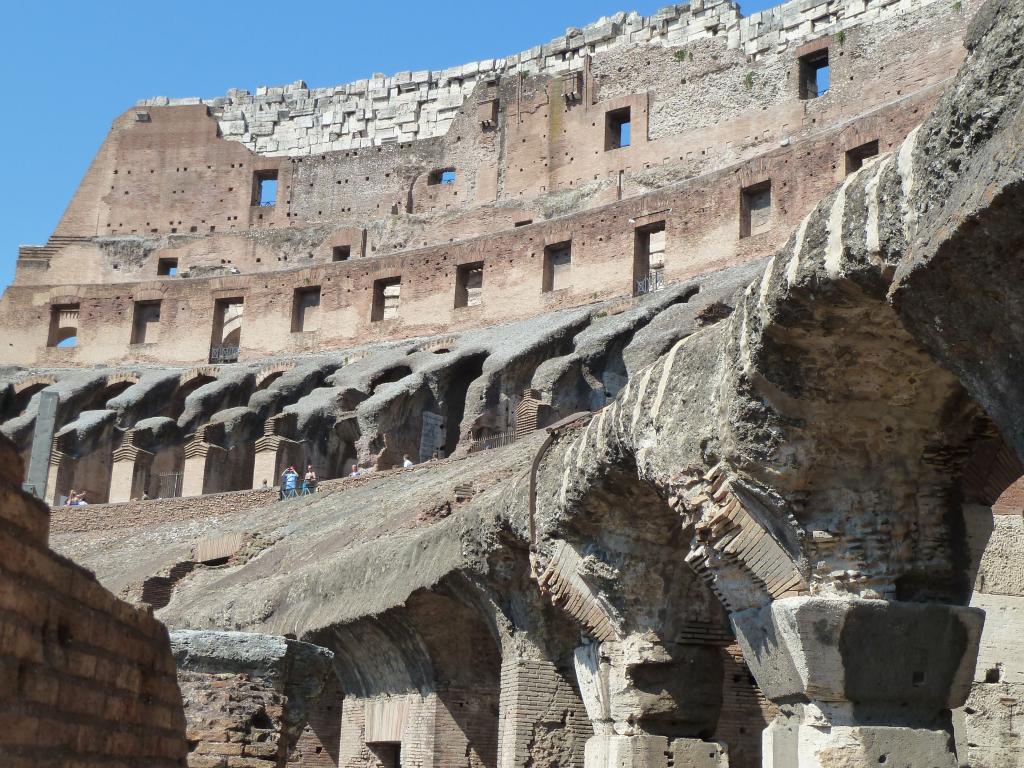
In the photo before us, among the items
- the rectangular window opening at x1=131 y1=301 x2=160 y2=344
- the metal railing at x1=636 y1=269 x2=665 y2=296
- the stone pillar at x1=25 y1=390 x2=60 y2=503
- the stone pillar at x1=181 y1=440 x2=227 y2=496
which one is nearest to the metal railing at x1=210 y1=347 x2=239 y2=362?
the rectangular window opening at x1=131 y1=301 x2=160 y2=344

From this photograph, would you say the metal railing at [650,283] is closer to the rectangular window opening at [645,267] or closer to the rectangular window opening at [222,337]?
the rectangular window opening at [645,267]

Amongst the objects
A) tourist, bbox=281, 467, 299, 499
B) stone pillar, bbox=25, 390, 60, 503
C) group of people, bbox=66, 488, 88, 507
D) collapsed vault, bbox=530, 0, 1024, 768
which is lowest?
collapsed vault, bbox=530, 0, 1024, 768

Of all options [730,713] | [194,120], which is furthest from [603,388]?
[194,120]

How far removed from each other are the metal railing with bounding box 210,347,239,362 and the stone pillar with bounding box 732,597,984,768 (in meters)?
31.4

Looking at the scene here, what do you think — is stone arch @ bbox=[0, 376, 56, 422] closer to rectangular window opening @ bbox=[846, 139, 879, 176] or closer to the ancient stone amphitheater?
the ancient stone amphitheater

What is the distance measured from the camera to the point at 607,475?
8984 millimetres

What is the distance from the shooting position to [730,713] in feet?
35.3

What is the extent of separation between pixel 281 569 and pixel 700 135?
23838 millimetres

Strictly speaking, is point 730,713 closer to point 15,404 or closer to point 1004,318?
point 1004,318

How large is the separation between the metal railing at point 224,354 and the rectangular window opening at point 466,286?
21.5 ft

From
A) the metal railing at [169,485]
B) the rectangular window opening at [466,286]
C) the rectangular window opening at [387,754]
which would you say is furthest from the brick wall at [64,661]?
the rectangular window opening at [466,286]

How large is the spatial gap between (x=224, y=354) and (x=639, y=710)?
29.5 m

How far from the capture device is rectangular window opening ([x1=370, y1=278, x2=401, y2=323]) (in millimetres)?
35594

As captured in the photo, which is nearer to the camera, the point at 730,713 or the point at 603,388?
the point at 730,713
